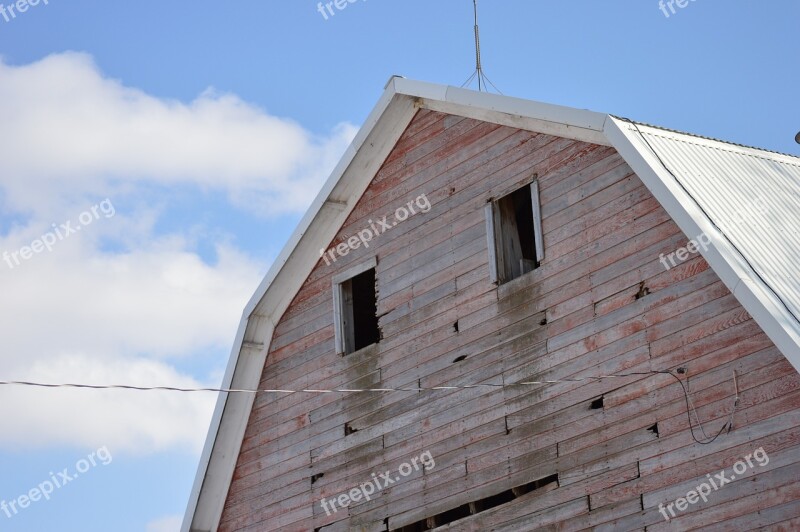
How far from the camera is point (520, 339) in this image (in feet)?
52.3

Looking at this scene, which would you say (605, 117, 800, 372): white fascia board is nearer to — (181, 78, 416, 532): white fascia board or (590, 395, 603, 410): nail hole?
(590, 395, 603, 410): nail hole

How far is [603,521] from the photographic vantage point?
47.9 feet

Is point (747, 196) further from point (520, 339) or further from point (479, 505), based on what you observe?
point (479, 505)

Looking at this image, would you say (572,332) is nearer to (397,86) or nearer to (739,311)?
(739,311)

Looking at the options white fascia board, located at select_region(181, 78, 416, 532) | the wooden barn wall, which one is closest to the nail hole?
the wooden barn wall

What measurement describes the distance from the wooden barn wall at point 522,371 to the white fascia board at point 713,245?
0.29 metres

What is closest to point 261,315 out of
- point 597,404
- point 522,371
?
point 522,371

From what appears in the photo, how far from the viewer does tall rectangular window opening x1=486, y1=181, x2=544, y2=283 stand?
16.3 m

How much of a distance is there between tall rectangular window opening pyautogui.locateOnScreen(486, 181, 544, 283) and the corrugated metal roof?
1586 mm

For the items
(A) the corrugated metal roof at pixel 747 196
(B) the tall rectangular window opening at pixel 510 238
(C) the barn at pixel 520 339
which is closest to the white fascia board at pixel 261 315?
(C) the barn at pixel 520 339

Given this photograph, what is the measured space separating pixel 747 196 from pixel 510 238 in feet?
8.89

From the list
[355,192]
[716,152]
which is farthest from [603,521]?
[355,192]

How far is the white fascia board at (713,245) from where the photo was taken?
13109mm

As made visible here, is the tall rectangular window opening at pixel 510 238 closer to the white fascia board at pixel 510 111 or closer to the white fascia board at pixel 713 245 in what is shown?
the white fascia board at pixel 510 111
